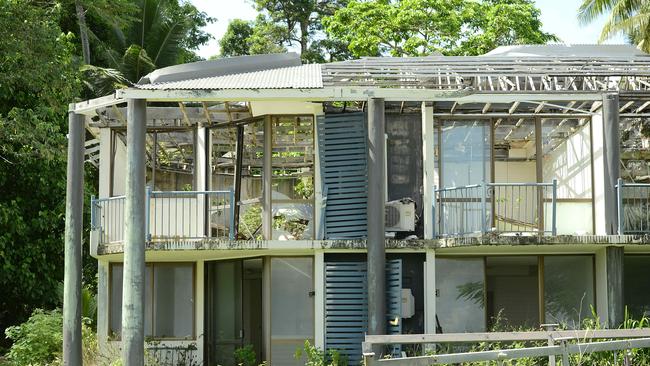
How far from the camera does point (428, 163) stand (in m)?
22.2

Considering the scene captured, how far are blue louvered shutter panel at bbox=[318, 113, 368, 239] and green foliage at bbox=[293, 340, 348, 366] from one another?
2232 millimetres

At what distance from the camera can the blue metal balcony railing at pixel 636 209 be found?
70.8 ft

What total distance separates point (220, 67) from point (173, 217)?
3.13 m

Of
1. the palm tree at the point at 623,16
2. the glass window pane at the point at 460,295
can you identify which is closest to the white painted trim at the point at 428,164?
the glass window pane at the point at 460,295

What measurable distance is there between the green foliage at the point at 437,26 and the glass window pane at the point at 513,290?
18027mm

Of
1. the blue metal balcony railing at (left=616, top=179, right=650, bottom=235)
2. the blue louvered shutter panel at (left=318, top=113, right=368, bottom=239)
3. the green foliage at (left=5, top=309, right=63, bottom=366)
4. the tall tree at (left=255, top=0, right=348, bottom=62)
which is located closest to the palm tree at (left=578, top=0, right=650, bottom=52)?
the tall tree at (left=255, top=0, right=348, bottom=62)

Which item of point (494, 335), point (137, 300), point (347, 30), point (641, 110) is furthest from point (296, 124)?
point (347, 30)

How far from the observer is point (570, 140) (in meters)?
23.1

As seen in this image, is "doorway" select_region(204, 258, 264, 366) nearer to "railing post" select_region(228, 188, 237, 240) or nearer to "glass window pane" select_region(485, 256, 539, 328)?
"railing post" select_region(228, 188, 237, 240)

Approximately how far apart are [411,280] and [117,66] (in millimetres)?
18870

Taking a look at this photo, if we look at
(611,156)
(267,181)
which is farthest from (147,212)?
(611,156)

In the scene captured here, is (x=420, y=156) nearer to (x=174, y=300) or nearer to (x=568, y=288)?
(x=568, y=288)

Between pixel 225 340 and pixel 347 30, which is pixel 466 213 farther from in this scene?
pixel 347 30

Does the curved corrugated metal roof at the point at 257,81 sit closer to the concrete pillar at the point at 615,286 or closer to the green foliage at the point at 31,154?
the concrete pillar at the point at 615,286
